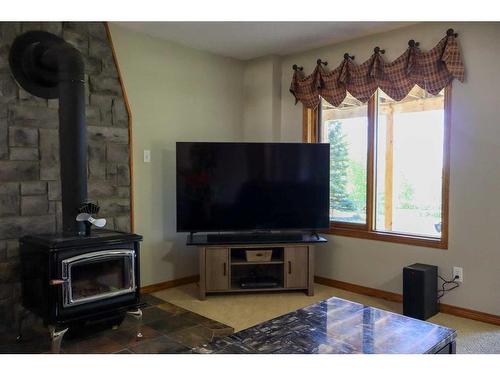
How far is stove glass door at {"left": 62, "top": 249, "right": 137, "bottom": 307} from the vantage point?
2.59 meters

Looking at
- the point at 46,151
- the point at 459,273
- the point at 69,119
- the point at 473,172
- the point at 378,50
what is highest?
the point at 378,50

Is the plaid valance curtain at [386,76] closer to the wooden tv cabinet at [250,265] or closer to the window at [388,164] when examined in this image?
the window at [388,164]

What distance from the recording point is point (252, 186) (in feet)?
12.7

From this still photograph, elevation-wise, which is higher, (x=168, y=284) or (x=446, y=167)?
(x=446, y=167)

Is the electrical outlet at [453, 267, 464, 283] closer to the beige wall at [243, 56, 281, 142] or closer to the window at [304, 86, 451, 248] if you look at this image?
the window at [304, 86, 451, 248]

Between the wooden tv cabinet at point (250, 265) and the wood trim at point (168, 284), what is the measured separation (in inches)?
19.1

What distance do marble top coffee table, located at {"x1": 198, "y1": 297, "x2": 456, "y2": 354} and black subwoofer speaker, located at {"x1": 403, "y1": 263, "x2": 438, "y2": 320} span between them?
1.09 meters

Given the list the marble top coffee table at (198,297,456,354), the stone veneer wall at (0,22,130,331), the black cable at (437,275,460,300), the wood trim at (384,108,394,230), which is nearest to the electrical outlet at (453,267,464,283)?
the black cable at (437,275,460,300)

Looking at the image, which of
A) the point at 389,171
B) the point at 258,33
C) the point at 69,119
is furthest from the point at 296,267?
the point at 69,119

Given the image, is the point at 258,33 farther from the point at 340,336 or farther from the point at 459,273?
the point at 340,336

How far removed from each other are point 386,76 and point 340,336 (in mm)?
2514

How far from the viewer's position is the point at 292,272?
3826 millimetres
